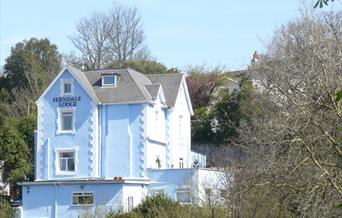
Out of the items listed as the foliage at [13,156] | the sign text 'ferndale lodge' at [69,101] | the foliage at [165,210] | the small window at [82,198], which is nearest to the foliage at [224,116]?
the sign text 'ferndale lodge' at [69,101]

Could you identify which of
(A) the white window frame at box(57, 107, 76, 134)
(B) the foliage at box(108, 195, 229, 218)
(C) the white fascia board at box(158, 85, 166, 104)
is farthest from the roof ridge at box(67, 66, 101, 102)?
(B) the foliage at box(108, 195, 229, 218)

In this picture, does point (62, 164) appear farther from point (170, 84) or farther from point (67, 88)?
point (170, 84)

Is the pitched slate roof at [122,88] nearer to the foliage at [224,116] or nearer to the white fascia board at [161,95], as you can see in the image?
the white fascia board at [161,95]

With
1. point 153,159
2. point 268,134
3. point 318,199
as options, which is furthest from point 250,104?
point 318,199

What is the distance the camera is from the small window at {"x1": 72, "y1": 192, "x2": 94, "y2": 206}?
1673 inches

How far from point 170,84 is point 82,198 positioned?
34.4ft

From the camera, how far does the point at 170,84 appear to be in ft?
164

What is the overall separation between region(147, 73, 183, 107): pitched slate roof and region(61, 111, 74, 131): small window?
6193 millimetres

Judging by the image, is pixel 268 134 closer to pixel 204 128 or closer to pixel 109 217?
pixel 109 217

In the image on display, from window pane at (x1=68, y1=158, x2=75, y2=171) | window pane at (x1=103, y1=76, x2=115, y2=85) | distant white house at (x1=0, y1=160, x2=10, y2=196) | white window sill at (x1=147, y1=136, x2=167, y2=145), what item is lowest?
distant white house at (x1=0, y1=160, x2=10, y2=196)

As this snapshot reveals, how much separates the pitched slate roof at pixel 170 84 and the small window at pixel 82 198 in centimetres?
848

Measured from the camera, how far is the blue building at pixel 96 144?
43.4 meters

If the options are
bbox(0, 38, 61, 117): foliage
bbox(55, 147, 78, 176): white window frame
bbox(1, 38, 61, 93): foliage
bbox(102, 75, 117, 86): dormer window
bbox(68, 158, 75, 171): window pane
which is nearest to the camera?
bbox(55, 147, 78, 176): white window frame

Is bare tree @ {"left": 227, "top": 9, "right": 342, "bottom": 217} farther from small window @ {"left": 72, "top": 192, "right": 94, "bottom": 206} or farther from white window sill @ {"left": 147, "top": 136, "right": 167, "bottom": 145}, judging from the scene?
white window sill @ {"left": 147, "top": 136, "right": 167, "bottom": 145}
